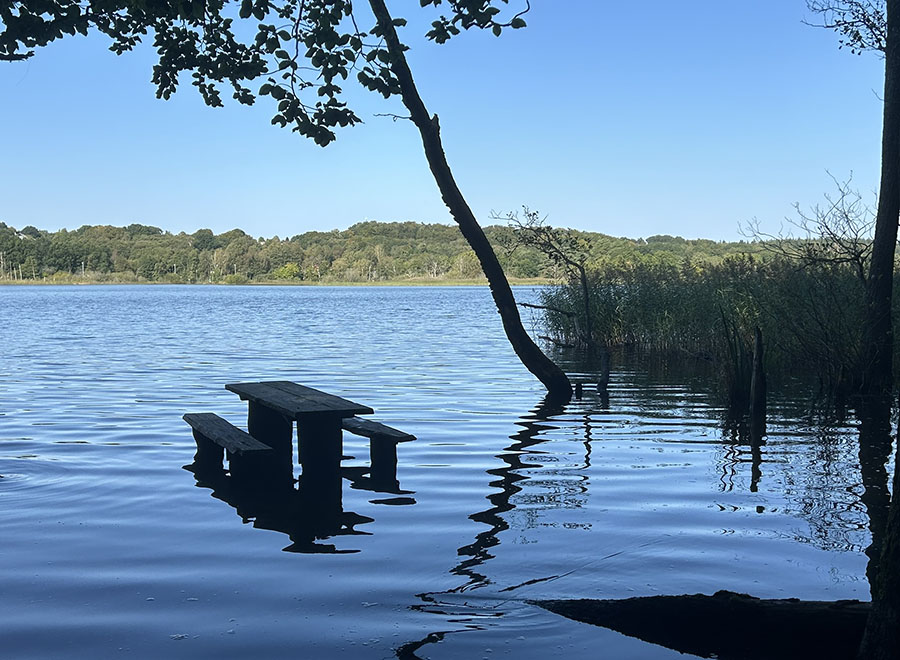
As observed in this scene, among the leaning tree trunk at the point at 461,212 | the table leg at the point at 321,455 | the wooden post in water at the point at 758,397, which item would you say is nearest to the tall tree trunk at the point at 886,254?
the wooden post in water at the point at 758,397

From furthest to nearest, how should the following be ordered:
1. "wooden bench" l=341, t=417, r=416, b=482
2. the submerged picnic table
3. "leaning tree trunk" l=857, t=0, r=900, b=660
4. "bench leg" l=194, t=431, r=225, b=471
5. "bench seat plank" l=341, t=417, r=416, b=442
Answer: "leaning tree trunk" l=857, t=0, r=900, b=660, "bench leg" l=194, t=431, r=225, b=471, "wooden bench" l=341, t=417, r=416, b=482, "bench seat plank" l=341, t=417, r=416, b=442, the submerged picnic table

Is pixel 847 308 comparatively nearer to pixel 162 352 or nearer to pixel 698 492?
pixel 698 492

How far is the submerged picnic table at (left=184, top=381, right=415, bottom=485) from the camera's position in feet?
26.9

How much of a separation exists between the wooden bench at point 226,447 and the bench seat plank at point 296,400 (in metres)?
0.36

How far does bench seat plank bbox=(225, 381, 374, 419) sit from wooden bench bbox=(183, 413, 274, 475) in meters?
0.36

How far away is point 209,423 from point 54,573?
381cm

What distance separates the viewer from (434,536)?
273 inches

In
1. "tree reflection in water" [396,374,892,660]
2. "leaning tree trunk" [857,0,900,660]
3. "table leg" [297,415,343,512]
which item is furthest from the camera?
"leaning tree trunk" [857,0,900,660]

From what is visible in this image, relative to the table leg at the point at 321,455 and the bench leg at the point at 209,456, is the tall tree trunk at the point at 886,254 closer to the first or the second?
the table leg at the point at 321,455

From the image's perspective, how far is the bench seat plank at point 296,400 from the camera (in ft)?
26.5

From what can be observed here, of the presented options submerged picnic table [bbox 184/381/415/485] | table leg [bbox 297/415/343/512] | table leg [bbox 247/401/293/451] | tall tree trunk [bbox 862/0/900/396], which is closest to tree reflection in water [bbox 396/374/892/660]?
submerged picnic table [bbox 184/381/415/485]

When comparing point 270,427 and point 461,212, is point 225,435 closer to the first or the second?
point 270,427

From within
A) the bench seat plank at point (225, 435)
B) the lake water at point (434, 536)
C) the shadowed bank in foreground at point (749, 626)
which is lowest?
the lake water at point (434, 536)

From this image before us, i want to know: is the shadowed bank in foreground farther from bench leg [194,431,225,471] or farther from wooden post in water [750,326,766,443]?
wooden post in water [750,326,766,443]
